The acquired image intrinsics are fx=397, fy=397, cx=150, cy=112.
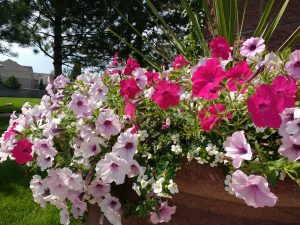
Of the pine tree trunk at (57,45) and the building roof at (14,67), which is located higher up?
the pine tree trunk at (57,45)

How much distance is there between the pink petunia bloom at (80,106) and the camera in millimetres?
1381

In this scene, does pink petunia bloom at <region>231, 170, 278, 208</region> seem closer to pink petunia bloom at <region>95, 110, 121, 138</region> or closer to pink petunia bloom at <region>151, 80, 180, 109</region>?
pink petunia bloom at <region>151, 80, 180, 109</region>

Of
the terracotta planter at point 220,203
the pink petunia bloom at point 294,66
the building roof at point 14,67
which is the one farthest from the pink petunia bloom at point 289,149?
the building roof at point 14,67

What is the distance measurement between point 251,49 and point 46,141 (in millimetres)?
792

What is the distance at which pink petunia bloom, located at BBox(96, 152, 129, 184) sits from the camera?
1117 mm

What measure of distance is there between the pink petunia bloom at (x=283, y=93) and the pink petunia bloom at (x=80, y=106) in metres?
0.66

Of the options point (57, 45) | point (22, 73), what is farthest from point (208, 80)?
point (22, 73)

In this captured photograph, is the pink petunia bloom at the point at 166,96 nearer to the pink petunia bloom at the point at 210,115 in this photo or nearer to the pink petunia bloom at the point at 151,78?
the pink petunia bloom at the point at 210,115

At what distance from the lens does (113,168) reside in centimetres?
114

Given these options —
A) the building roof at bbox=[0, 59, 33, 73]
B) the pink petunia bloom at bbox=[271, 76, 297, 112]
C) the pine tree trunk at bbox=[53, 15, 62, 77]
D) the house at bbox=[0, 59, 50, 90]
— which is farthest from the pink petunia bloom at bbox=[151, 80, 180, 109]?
the building roof at bbox=[0, 59, 33, 73]

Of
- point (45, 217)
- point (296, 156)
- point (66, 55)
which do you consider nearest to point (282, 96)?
point (296, 156)

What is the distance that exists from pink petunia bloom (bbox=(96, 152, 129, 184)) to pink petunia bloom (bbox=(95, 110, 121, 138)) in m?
0.13

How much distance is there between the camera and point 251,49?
1.42 meters

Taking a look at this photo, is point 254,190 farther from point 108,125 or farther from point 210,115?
point 108,125
